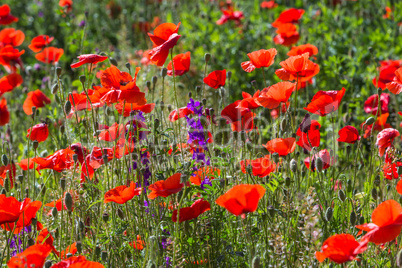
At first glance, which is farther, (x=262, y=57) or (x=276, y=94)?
(x=262, y=57)

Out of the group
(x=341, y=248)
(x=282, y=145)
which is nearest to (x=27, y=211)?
(x=282, y=145)

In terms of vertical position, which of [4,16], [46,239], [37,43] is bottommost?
[46,239]

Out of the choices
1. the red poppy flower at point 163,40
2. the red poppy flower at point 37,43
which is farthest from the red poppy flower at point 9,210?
the red poppy flower at point 37,43

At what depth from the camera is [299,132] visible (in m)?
2.11

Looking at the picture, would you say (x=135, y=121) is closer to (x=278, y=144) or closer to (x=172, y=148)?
(x=172, y=148)

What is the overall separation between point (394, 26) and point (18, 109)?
3399 mm

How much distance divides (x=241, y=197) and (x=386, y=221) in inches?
15.9

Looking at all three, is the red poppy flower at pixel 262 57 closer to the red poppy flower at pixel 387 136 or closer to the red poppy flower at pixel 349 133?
the red poppy flower at pixel 349 133

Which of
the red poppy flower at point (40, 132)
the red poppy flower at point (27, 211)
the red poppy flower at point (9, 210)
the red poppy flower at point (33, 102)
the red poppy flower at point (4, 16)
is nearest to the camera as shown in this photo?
the red poppy flower at point (9, 210)

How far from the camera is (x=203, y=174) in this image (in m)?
1.92

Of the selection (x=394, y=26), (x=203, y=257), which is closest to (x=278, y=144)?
(x=203, y=257)

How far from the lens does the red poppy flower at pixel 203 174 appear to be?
1.90 m

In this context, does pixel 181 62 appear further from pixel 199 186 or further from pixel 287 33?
pixel 287 33

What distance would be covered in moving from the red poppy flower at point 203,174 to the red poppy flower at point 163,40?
1.54ft
